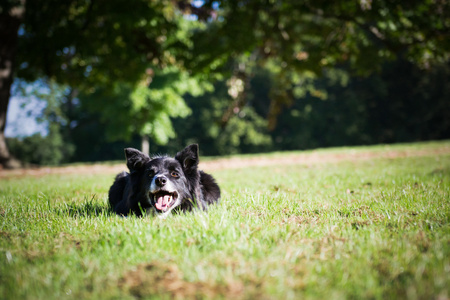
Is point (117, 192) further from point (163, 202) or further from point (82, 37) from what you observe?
point (82, 37)

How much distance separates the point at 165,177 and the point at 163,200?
0.39 metres

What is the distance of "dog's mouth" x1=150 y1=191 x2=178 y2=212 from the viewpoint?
340cm

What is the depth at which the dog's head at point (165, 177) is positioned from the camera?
329 cm

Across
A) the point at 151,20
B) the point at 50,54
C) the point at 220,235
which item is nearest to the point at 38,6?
the point at 50,54

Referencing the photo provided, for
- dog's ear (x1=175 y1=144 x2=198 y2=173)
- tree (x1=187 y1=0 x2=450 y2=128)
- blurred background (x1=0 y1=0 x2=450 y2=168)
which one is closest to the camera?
dog's ear (x1=175 y1=144 x2=198 y2=173)

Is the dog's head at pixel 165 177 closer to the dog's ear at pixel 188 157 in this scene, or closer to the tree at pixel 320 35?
the dog's ear at pixel 188 157

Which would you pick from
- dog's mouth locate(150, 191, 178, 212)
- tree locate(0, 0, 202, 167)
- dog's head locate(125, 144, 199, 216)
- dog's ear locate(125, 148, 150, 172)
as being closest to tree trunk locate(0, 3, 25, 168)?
tree locate(0, 0, 202, 167)

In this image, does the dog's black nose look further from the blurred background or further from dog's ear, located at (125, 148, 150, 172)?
the blurred background

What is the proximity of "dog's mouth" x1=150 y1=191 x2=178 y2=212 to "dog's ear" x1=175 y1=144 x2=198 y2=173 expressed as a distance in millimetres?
465

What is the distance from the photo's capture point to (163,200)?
344 centimetres

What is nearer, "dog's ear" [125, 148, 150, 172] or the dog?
the dog

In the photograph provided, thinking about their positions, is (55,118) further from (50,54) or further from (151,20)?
(151,20)

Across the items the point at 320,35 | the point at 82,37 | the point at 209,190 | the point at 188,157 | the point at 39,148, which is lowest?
the point at 209,190

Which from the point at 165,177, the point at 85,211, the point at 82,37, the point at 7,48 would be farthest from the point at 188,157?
the point at 7,48
